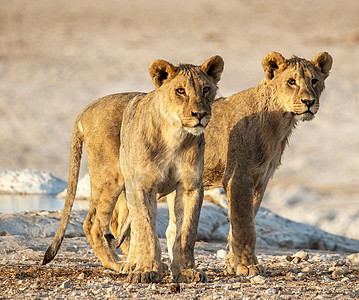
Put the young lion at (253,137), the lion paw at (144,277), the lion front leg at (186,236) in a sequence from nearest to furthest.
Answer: the lion paw at (144,277), the lion front leg at (186,236), the young lion at (253,137)

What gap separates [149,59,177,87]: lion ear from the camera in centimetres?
556

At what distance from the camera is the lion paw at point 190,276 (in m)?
5.37

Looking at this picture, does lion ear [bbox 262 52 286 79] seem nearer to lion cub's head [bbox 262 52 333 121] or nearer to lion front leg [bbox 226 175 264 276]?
lion cub's head [bbox 262 52 333 121]

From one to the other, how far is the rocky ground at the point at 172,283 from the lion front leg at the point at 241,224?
0.83ft

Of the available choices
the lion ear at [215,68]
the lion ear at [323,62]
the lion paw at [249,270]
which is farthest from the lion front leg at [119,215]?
the lion ear at [323,62]

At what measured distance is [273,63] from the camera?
21.9 feet

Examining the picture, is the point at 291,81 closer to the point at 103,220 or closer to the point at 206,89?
the point at 206,89

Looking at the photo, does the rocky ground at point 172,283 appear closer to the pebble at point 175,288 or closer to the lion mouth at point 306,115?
the pebble at point 175,288

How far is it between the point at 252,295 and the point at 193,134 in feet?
4.78

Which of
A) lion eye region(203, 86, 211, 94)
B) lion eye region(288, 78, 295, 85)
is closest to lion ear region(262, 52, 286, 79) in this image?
lion eye region(288, 78, 295, 85)

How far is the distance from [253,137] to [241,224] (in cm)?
91

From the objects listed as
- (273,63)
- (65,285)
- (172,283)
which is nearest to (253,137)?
(273,63)

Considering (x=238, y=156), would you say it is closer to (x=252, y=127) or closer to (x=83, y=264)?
(x=252, y=127)

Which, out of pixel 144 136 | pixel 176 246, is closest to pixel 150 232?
pixel 176 246
